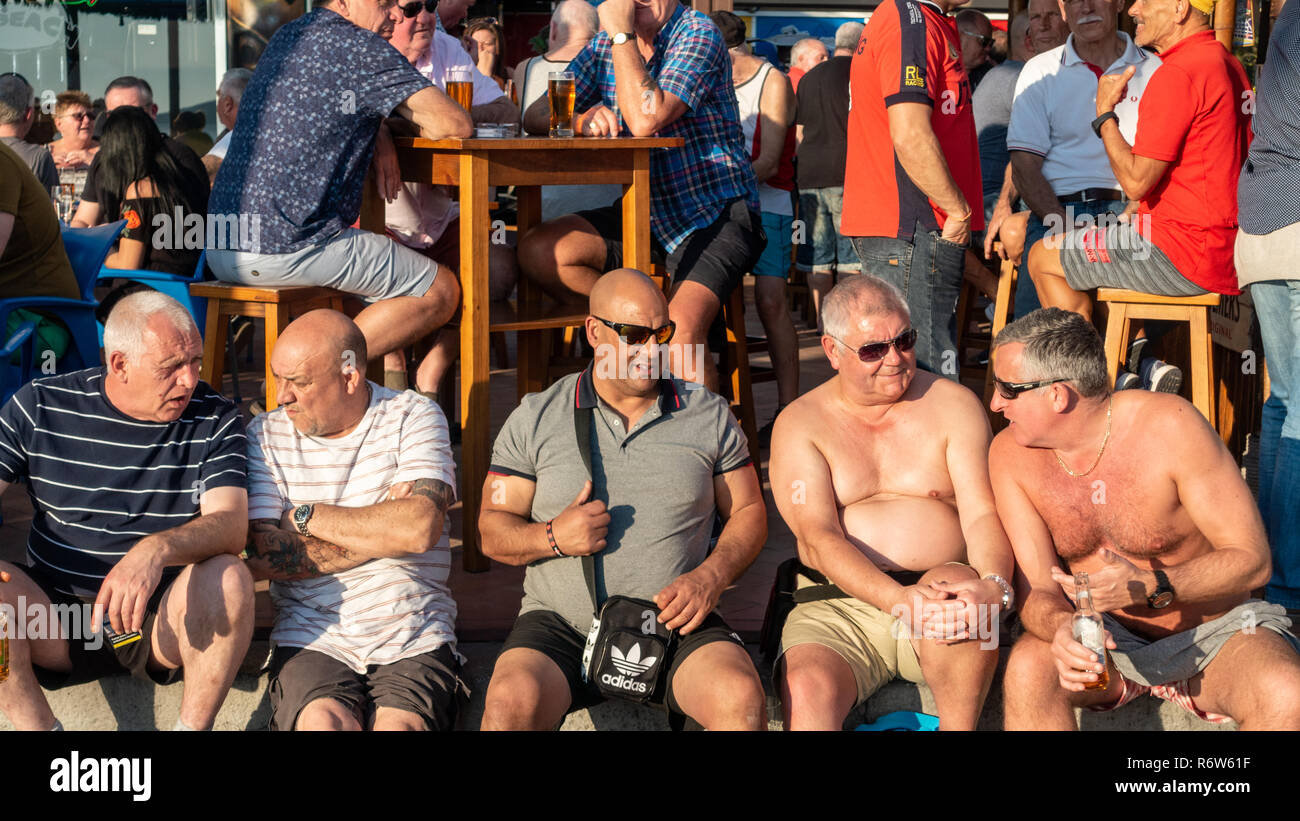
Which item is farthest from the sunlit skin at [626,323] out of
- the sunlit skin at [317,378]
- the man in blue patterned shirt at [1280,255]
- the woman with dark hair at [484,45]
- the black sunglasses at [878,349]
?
the woman with dark hair at [484,45]

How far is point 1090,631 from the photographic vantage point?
10.2 feet

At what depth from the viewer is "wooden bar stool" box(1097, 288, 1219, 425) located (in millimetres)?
4531

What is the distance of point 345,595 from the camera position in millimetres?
3557

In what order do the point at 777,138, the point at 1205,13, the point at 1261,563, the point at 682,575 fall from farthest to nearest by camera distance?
1. the point at 777,138
2. the point at 1205,13
3. the point at 682,575
4. the point at 1261,563

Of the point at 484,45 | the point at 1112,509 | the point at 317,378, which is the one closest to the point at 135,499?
the point at 317,378

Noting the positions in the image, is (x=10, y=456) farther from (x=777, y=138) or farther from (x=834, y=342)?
(x=777, y=138)

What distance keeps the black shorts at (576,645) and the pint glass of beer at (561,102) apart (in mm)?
1753

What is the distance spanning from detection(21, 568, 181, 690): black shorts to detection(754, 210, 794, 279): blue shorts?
3309 millimetres

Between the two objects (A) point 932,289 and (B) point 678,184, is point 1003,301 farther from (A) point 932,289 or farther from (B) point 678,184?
(B) point 678,184

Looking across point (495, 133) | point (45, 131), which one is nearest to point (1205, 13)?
point (495, 133)

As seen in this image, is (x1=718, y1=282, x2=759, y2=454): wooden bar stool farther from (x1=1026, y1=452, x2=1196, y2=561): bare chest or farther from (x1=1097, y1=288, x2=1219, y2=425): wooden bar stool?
(x1=1026, y1=452, x2=1196, y2=561): bare chest

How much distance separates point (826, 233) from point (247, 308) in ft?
14.4

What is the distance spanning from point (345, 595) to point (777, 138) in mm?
3776

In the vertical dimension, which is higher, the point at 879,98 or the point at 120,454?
the point at 879,98
